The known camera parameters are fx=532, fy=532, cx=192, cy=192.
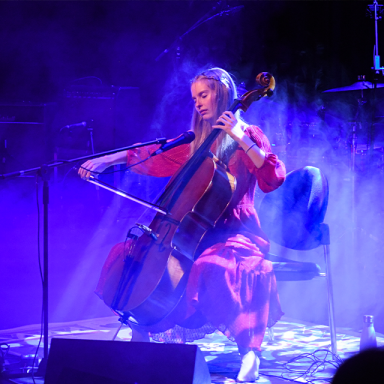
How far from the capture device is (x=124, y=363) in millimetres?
1427

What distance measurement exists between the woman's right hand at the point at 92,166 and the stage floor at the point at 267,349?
82 centimetres

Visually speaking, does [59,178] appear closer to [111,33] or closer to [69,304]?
[69,304]

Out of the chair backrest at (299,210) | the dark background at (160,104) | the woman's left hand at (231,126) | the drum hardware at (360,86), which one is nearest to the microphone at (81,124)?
the dark background at (160,104)

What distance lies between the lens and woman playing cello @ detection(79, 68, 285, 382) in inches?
80.1

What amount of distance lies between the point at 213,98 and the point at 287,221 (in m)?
0.80

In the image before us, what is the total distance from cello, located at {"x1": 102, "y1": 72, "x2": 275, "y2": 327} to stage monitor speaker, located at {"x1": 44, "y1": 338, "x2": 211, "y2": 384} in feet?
1.51

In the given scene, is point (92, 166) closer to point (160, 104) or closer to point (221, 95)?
point (221, 95)

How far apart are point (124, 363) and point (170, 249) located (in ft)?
2.01

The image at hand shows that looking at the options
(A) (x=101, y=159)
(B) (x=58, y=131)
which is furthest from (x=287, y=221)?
(B) (x=58, y=131)

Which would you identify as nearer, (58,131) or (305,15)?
(58,131)

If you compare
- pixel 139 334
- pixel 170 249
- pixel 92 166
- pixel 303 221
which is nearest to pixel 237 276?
pixel 170 249

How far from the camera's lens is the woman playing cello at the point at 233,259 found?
6.68 feet

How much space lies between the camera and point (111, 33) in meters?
4.49

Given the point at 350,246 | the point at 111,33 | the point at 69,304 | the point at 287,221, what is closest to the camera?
the point at 287,221
